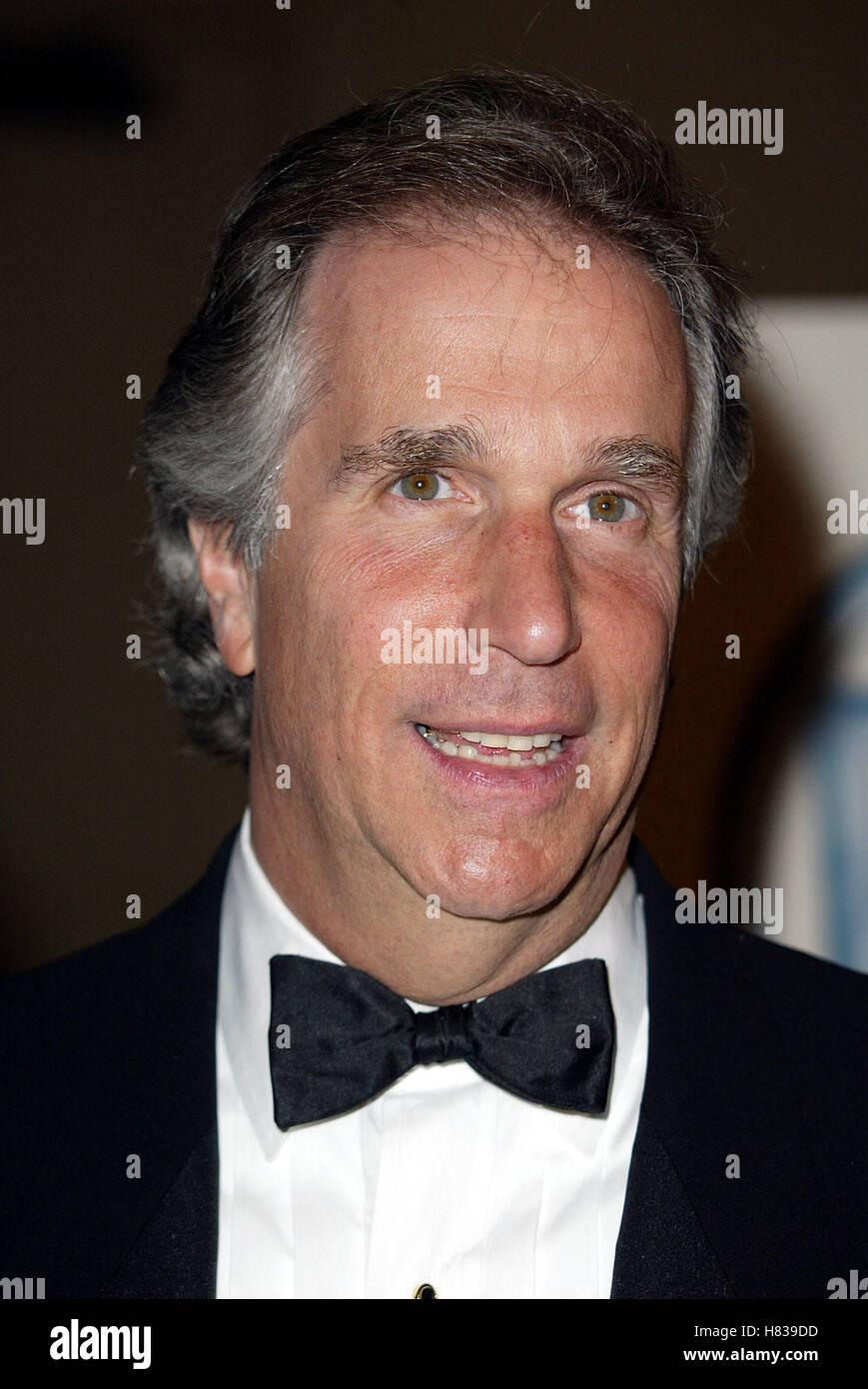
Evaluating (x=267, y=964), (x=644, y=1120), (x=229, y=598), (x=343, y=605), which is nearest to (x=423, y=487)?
(x=343, y=605)

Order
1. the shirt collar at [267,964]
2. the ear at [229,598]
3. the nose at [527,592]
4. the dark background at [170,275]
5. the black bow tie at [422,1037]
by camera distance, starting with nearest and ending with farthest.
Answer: the nose at [527,592], the black bow tie at [422,1037], the shirt collar at [267,964], the ear at [229,598], the dark background at [170,275]

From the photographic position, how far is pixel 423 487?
1.63m

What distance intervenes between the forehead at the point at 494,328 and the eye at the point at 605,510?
9cm

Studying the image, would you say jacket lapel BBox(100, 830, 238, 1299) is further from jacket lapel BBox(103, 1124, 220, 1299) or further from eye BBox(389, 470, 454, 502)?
eye BBox(389, 470, 454, 502)

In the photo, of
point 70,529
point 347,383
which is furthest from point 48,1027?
point 70,529

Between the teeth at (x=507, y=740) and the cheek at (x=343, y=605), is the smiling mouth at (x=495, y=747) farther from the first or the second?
the cheek at (x=343, y=605)

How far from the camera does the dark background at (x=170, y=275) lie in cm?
304

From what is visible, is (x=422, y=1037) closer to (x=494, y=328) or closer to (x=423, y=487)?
(x=423, y=487)

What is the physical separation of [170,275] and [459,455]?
1776 millimetres

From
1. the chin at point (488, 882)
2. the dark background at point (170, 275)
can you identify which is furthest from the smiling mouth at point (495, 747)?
the dark background at point (170, 275)

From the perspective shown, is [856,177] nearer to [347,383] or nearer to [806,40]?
[806,40]
